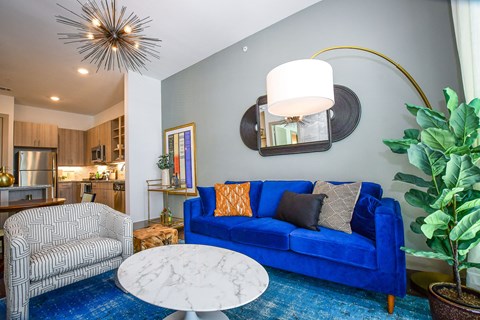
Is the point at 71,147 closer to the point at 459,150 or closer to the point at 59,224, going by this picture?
the point at 59,224

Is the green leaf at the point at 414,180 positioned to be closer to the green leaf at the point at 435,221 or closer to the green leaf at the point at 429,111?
the green leaf at the point at 435,221

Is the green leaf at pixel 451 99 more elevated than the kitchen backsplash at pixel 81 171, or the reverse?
the green leaf at pixel 451 99

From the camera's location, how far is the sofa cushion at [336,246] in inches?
64.2

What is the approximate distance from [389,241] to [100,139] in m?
6.79

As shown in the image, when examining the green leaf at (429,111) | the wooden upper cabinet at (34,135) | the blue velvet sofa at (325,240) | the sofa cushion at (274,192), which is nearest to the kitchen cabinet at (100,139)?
the wooden upper cabinet at (34,135)

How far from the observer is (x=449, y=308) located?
1252 millimetres

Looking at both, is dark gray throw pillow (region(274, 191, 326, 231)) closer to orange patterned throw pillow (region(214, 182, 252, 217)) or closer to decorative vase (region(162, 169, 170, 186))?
orange patterned throw pillow (region(214, 182, 252, 217))

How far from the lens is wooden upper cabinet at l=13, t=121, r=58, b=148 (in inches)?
214

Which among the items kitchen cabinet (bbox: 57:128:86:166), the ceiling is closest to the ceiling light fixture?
the ceiling

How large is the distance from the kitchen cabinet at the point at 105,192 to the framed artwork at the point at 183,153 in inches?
70.9

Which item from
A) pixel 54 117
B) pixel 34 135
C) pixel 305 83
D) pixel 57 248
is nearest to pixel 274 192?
pixel 305 83

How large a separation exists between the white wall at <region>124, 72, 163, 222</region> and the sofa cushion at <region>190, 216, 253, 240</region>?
82.2 inches

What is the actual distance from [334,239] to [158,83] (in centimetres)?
462

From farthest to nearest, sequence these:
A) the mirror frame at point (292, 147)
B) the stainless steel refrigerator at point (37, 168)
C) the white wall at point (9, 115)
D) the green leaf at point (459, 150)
Result: 1. the stainless steel refrigerator at point (37, 168)
2. the white wall at point (9, 115)
3. the mirror frame at point (292, 147)
4. the green leaf at point (459, 150)
